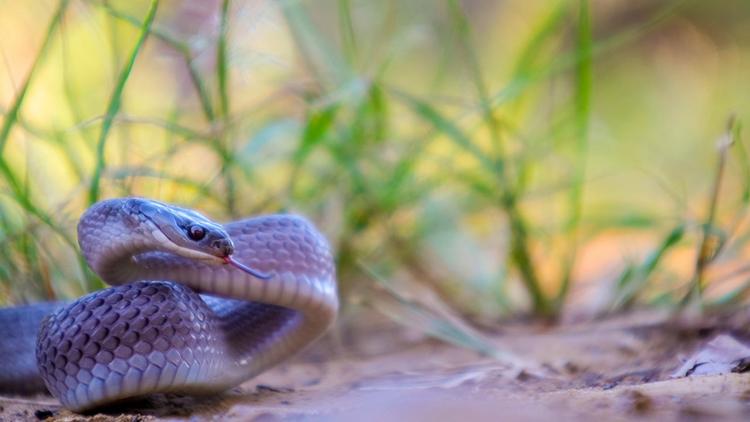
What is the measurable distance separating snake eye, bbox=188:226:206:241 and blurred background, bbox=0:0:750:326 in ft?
1.76

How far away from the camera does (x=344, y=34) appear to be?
12.3 ft

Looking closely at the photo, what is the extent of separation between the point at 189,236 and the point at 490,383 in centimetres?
94

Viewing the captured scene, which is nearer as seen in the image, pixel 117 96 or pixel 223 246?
pixel 223 246

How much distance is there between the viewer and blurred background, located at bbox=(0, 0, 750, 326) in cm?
310

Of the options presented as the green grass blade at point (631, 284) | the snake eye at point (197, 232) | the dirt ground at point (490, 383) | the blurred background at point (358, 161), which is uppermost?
the blurred background at point (358, 161)

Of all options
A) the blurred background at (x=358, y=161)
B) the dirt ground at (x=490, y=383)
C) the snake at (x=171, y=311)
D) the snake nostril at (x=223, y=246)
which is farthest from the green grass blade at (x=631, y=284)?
the snake nostril at (x=223, y=246)

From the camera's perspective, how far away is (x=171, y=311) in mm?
2146

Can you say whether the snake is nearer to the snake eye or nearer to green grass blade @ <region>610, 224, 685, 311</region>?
the snake eye

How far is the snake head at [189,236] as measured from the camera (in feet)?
7.32

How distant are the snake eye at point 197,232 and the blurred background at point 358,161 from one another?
1.76ft

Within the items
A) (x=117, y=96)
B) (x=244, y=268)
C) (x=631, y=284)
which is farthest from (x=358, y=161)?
(x=244, y=268)

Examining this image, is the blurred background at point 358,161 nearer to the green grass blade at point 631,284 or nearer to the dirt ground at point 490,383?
the green grass blade at point 631,284

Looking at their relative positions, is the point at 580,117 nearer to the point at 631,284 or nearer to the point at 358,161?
the point at 631,284

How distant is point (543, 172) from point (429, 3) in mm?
2198
